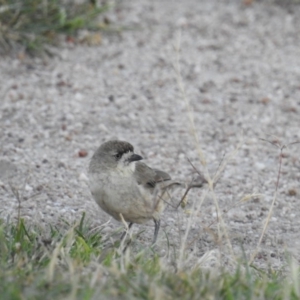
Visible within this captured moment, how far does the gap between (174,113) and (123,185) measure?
2838mm

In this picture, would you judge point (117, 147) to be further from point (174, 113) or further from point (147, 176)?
point (174, 113)

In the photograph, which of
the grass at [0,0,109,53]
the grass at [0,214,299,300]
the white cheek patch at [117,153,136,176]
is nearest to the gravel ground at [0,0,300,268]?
the grass at [0,0,109,53]

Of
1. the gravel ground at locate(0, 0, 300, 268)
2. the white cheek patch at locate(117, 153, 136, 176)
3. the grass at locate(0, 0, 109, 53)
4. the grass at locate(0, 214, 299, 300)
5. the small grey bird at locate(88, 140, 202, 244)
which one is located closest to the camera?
the grass at locate(0, 214, 299, 300)

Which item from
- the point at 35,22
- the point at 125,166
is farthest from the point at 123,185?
the point at 35,22

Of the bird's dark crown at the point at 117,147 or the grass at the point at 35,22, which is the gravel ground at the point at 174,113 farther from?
the bird's dark crown at the point at 117,147

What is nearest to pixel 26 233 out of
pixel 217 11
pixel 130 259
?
pixel 130 259

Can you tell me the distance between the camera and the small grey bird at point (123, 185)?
19.7 feet

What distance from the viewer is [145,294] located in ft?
14.1

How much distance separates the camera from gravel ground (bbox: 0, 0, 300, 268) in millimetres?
6734

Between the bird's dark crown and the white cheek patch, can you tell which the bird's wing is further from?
the bird's dark crown

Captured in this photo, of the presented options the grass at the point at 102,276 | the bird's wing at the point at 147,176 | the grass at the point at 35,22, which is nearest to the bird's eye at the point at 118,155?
the bird's wing at the point at 147,176

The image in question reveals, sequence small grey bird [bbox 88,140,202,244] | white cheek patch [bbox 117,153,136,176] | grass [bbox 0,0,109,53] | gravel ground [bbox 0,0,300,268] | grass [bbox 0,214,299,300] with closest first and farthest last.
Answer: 1. grass [bbox 0,214,299,300]
2. small grey bird [bbox 88,140,202,244]
3. white cheek patch [bbox 117,153,136,176]
4. gravel ground [bbox 0,0,300,268]
5. grass [bbox 0,0,109,53]

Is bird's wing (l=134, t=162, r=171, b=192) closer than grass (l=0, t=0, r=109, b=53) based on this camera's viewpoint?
Yes

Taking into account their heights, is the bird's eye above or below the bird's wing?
above
